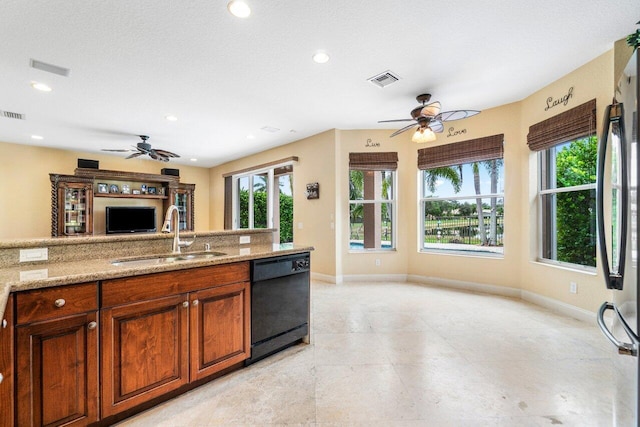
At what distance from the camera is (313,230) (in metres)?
5.40

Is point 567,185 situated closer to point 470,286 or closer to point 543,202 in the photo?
point 543,202

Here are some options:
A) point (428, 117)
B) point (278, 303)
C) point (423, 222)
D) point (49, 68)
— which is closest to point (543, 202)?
point (423, 222)

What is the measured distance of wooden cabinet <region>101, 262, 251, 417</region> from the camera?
1568mm

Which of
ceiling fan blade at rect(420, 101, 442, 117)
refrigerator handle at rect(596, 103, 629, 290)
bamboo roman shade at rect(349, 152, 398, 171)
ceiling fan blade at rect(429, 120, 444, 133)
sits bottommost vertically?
refrigerator handle at rect(596, 103, 629, 290)

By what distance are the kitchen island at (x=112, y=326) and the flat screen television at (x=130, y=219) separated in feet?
18.2

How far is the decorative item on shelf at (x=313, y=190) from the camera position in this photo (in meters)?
5.28

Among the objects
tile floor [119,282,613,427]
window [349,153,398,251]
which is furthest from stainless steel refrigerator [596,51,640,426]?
window [349,153,398,251]

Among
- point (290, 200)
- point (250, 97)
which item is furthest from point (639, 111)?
point (290, 200)

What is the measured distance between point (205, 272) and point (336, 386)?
46.8 inches

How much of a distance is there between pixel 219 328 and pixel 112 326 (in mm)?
646

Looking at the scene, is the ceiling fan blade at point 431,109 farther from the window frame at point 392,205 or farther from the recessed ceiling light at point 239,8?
the recessed ceiling light at point 239,8

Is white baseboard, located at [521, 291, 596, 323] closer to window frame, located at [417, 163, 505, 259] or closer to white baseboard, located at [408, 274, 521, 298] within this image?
white baseboard, located at [408, 274, 521, 298]

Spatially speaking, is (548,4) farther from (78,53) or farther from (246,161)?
(246,161)

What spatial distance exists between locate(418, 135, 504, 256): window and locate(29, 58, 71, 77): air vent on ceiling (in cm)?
473
